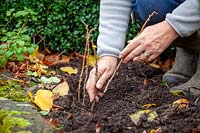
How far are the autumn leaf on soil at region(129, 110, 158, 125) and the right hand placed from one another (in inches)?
7.2

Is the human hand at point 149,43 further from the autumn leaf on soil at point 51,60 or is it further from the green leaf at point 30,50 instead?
the autumn leaf on soil at point 51,60

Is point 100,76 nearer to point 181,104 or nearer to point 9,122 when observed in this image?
point 181,104

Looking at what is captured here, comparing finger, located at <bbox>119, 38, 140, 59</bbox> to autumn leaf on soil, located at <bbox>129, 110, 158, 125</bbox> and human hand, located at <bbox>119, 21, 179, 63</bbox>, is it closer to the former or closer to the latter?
human hand, located at <bbox>119, 21, 179, 63</bbox>

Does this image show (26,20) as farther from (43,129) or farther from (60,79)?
(43,129)

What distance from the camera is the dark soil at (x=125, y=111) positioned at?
1.71 m

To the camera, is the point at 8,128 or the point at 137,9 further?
the point at 137,9

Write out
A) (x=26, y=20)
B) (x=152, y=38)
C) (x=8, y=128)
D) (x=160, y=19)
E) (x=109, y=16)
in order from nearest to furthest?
(x=8, y=128) < (x=152, y=38) < (x=109, y=16) < (x=160, y=19) < (x=26, y=20)

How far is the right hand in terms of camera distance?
1.93 m

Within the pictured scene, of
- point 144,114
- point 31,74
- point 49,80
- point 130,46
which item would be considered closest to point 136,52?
point 130,46

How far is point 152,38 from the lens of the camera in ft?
6.32

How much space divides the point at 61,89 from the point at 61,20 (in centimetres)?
107

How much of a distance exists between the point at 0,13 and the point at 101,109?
4.98ft

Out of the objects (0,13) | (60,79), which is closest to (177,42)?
(60,79)

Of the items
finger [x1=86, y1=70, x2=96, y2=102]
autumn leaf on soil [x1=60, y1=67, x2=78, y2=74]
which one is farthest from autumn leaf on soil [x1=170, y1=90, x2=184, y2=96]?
autumn leaf on soil [x1=60, y1=67, x2=78, y2=74]
